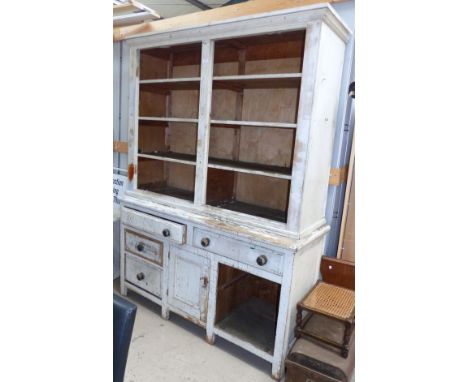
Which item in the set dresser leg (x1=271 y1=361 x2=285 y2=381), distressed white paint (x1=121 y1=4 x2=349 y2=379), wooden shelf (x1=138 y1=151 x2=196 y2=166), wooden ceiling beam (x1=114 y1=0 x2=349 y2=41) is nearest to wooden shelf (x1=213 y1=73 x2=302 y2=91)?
distressed white paint (x1=121 y1=4 x2=349 y2=379)

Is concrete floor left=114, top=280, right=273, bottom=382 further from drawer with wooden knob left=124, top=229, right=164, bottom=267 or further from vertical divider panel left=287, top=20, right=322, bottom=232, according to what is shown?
vertical divider panel left=287, top=20, right=322, bottom=232

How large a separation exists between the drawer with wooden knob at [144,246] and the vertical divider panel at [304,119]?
1.02 m

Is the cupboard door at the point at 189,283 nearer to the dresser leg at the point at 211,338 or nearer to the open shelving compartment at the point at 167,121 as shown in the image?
the dresser leg at the point at 211,338

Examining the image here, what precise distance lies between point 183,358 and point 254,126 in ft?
5.28

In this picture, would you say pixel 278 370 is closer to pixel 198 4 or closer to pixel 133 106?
pixel 133 106

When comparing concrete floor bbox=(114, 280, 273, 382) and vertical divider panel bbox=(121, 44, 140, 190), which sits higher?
vertical divider panel bbox=(121, 44, 140, 190)

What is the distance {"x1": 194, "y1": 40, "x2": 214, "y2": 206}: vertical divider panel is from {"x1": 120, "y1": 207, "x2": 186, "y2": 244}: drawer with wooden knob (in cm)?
22

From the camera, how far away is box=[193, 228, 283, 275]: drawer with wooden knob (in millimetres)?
1706

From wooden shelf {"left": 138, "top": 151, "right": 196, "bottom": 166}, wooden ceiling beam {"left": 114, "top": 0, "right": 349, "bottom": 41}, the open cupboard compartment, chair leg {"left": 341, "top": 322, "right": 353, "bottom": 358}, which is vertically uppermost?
wooden ceiling beam {"left": 114, "top": 0, "right": 349, "bottom": 41}

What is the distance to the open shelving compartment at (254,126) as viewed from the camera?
2.01 meters

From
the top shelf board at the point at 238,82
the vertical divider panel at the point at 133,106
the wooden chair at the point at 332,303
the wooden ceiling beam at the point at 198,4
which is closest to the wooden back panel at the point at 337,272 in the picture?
the wooden chair at the point at 332,303

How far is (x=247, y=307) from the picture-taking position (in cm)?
229

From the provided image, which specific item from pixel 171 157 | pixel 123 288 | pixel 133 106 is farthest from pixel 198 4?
pixel 123 288
